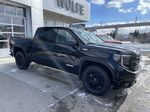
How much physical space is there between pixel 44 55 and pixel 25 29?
26.1ft

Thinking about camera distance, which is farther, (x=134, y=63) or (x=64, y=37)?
(x=64, y=37)

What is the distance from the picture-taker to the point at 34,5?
13.1 meters

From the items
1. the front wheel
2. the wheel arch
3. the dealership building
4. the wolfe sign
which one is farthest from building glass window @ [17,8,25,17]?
the front wheel

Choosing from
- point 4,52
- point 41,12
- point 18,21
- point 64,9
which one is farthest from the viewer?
point 64,9

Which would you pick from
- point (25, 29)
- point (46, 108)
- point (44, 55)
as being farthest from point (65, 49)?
point (25, 29)

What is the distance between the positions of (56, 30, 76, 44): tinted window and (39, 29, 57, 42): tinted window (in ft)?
0.78

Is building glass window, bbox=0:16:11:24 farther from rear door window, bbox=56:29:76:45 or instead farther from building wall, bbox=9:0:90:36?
rear door window, bbox=56:29:76:45

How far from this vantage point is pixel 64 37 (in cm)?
559

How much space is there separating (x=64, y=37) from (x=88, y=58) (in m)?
1.32

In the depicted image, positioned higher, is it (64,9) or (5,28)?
(64,9)

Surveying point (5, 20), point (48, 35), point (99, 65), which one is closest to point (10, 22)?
point (5, 20)

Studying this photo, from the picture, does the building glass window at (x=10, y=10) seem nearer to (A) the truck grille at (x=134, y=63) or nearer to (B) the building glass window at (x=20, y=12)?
(B) the building glass window at (x=20, y=12)

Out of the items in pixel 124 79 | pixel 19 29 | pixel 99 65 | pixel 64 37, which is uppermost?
pixel 19 29

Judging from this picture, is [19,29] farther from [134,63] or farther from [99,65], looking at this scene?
[134,63]
